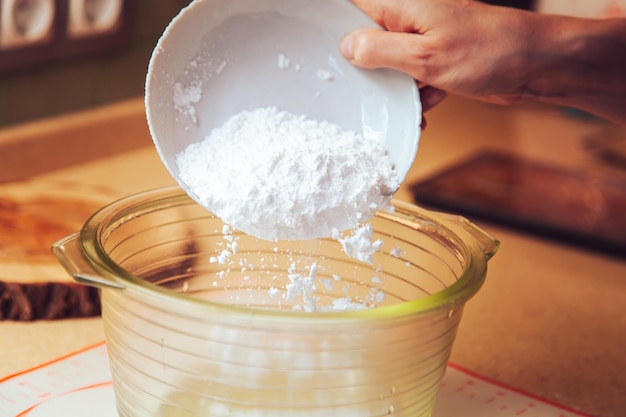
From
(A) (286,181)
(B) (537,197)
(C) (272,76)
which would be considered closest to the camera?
(A) (286,181)

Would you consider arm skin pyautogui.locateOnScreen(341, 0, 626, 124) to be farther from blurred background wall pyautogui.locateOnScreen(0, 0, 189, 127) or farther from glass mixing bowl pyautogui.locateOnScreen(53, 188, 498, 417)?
blurred background wall pyautogui.locateOnScreen(0, 0, 189, 127)

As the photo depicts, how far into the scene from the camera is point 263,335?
475 mm

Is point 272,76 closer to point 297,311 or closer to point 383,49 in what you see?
point 383,49

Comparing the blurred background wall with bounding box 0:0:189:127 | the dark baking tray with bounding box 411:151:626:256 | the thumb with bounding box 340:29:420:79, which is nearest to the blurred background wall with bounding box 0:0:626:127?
the blurred background wall with bounding box 0:0:189:127

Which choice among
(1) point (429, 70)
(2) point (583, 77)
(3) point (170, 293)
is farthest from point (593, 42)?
(3) point (170, 293)

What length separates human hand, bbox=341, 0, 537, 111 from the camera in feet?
2.15

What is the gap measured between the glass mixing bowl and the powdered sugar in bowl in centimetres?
7

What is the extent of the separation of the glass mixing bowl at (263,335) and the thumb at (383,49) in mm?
136

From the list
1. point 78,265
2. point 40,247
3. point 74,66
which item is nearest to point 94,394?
point 78,265

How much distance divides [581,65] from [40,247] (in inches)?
24.4

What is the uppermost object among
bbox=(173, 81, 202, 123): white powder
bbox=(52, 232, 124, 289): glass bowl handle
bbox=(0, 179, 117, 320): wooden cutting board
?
bbox=(173, 81, 202, 123): white powder

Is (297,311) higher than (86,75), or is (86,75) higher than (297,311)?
(297,311)

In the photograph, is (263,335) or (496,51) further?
(496,51)

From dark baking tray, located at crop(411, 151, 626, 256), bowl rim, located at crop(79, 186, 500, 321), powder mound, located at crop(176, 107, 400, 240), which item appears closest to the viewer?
bowl rim, located at crop(79, 186, 500, 321)
